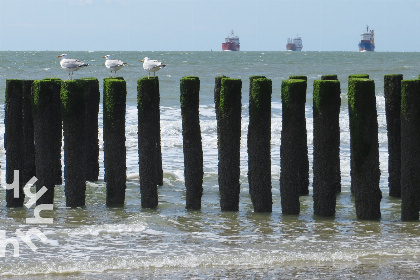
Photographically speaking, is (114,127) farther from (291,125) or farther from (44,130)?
(291,125)

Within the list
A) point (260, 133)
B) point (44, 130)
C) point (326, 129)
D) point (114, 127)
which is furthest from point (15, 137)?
point (326, 129)

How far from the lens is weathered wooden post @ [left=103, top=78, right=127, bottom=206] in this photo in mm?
9586

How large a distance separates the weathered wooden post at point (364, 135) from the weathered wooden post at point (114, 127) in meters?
2.81

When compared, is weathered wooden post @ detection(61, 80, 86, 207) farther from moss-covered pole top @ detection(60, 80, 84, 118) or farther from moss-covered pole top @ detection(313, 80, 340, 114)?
moss-covered pole top @ detection(313, 80, 340, 114)

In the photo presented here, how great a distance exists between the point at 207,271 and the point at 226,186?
2230mm

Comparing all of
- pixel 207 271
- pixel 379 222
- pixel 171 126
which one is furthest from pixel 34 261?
pixel 171 126

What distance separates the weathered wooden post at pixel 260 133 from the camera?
9.23m

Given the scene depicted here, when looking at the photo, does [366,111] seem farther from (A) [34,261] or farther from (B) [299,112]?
(A) [34,261]

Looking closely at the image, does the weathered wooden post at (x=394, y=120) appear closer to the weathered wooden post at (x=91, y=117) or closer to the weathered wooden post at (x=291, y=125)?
the weathered wooden post at (x=291, y=125)

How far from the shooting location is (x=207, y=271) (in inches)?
296

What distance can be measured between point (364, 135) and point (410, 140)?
534 millimetres

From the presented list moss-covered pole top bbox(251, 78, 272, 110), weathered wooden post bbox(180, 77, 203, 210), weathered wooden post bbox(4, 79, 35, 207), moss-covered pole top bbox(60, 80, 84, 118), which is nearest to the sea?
weathered wooden post bbox(4, 79, 35, 207)
